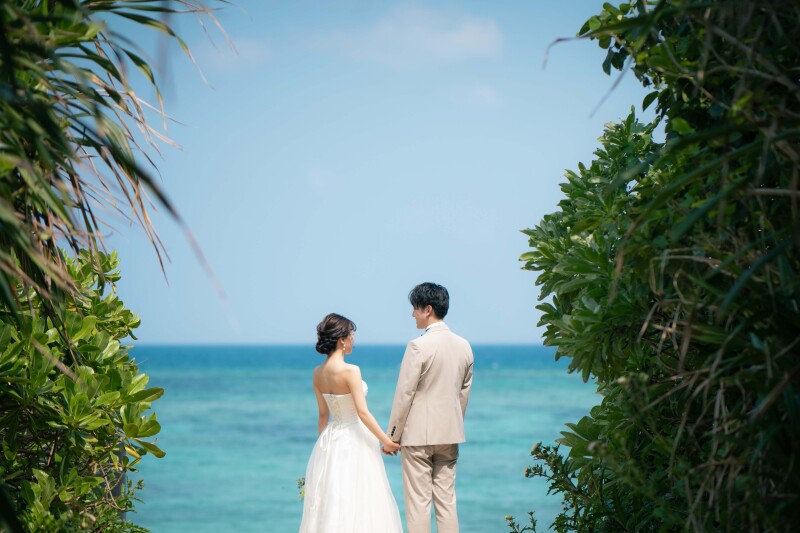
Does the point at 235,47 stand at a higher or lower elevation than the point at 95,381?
higher

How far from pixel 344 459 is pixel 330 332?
0.77 meters

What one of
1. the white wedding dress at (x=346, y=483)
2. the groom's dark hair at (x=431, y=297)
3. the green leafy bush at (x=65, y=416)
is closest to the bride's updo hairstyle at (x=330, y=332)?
the white wedding dress at (x=346, y=483)

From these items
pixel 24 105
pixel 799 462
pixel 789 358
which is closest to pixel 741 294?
pixel 789 358

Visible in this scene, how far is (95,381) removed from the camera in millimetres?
3367

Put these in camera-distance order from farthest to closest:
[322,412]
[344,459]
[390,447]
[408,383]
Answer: [322,412] → [344,459] → [390,447] → [408,383]

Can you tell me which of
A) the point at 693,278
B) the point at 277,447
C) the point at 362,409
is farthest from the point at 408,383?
the point at 277,447

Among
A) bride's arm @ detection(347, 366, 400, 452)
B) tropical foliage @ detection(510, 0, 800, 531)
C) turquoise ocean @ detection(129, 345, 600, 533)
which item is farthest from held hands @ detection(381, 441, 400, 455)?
turquoise ocean @ detection(129, 345, 600, 533)

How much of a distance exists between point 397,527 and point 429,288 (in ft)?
4.84

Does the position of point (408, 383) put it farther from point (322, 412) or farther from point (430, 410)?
point (322, 412)

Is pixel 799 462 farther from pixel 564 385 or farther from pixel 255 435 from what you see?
pixel 564 385

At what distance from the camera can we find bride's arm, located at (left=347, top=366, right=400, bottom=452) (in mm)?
5000

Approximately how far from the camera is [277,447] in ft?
82.3

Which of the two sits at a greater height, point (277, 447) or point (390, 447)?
point (390, 447)

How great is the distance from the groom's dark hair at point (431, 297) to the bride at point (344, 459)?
410mm
